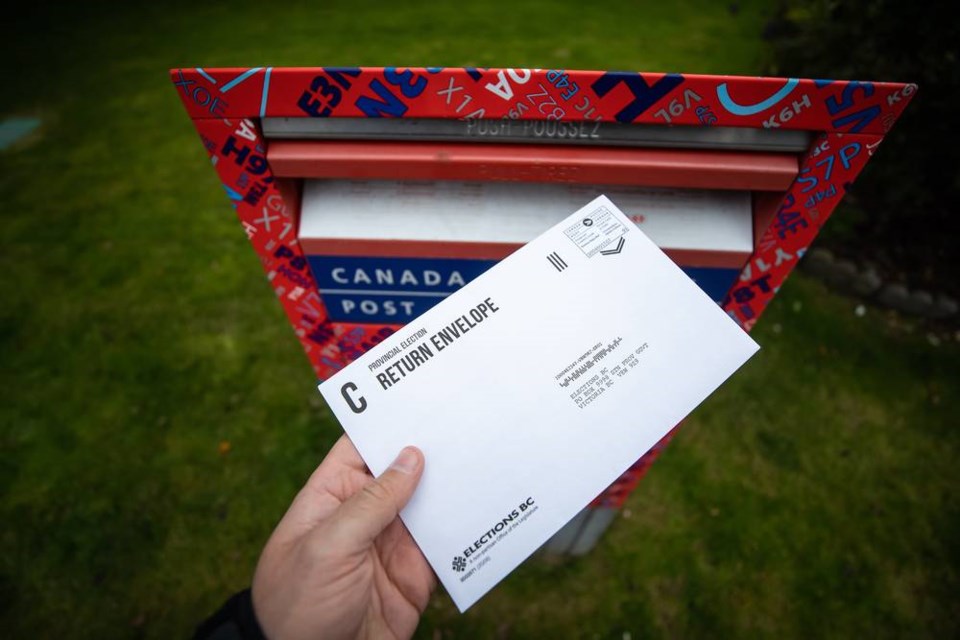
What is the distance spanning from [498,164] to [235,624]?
115 cm

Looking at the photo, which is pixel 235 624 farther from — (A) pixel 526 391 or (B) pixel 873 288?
(B) pixel 873 288

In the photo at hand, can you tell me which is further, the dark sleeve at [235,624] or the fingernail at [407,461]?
the dark sleeve at [235,624]

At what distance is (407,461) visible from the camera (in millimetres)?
880

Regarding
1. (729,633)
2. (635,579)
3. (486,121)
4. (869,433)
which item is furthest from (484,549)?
(869,433)

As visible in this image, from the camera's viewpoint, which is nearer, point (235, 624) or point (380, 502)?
point (380, 502)

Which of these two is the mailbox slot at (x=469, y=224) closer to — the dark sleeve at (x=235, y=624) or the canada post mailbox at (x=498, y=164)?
the canada post mailbox at (x=498, y=164)

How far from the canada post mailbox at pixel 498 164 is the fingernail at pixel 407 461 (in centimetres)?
47

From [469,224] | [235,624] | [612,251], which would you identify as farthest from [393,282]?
[235,624]

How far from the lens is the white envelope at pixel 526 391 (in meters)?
0.89

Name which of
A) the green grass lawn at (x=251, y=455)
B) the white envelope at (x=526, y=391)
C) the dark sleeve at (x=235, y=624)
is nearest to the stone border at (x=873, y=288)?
the green grass lawn at (x=251, y=455)

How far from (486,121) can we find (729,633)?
7.83 feet

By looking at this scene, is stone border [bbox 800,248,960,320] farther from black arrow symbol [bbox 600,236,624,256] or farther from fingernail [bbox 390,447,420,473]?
fingernail [bbox 390,447,420,473]

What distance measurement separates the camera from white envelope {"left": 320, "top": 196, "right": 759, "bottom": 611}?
35.2 inches

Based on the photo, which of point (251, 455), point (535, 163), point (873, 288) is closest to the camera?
point (535, 163)
